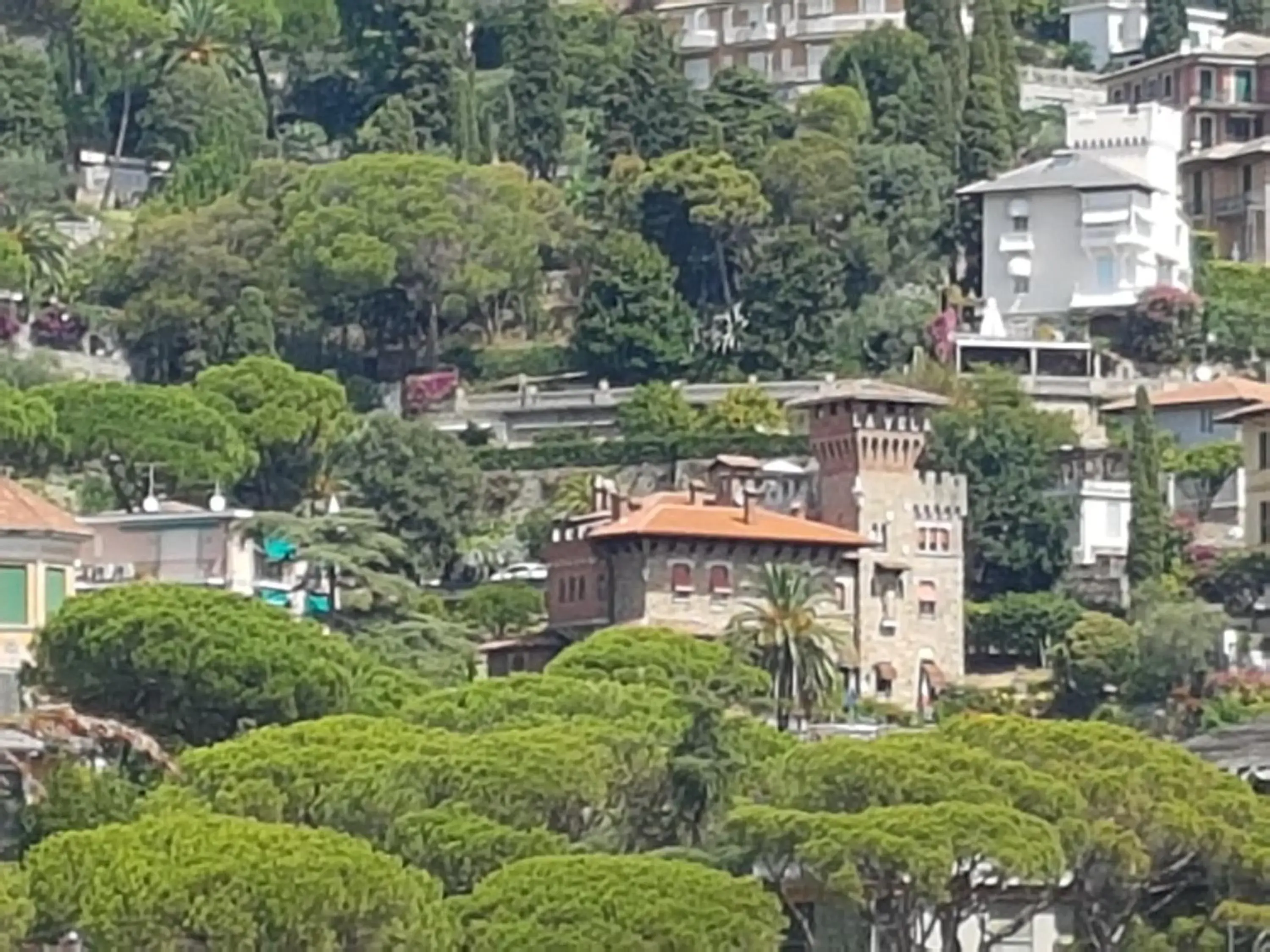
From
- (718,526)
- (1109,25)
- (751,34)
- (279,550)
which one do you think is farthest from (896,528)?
(1109,25)

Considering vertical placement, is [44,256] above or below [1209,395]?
above

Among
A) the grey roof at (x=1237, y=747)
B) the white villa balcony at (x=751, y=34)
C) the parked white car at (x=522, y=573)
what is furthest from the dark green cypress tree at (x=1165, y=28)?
the grey roof at (x=1237, y=747)

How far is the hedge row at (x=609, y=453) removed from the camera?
110 m

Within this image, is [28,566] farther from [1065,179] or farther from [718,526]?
[1065,179]

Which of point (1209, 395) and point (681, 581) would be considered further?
point (1209, 395)

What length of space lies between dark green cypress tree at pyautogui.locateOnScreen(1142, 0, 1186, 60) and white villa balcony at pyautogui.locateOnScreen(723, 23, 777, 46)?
32.0 feet

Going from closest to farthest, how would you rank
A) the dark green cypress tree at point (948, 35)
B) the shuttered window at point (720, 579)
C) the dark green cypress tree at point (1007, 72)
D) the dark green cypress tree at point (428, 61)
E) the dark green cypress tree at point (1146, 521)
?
the shuttered window at point (720, 579) → the dark green cypress tree at point (1146, 521) → the dark green cypress tree at point (1007, 72) → the dark green cypress tree at point (948, 35) → the dark green cypress tree at point (428, 61)

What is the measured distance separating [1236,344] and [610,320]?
13.7 metres

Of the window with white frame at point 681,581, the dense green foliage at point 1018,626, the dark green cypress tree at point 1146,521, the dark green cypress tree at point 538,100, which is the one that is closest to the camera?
the window with white frame at point 681,581

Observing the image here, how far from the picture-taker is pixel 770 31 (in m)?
141

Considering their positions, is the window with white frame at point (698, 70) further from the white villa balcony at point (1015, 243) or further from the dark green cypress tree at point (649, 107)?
the white villa balcony at point (1015, 243)

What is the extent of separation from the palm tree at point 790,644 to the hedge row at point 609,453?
41.3ft

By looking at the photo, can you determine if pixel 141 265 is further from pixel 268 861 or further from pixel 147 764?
pixel 268 861

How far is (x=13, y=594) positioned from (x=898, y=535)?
2017 centimetres
